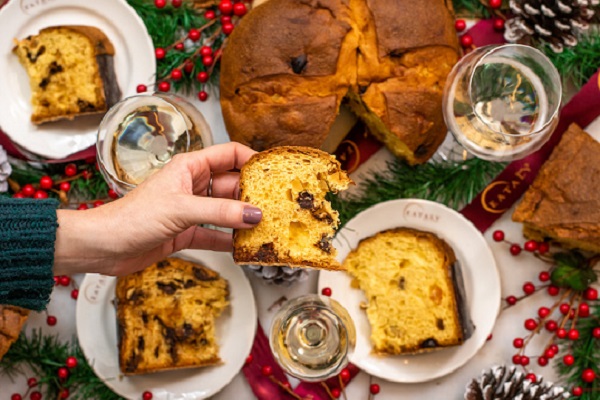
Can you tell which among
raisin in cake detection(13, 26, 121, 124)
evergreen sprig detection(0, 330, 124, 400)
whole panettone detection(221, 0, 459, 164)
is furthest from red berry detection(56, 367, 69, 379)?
whole panettone detection(221, 0, 459, 164)

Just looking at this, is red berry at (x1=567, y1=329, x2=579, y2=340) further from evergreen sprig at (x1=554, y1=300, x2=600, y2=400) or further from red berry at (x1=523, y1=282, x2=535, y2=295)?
red berry at (x1=523, y1=282, x2=535, y2=295)

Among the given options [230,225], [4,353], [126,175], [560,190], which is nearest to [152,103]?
[126,175]

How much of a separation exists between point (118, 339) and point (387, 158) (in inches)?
44.8

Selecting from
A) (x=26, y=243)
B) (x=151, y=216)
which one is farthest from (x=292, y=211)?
(x=26, y=243)

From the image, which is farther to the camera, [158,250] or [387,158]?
[387,158]

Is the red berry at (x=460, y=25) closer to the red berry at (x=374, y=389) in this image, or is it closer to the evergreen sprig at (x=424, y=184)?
the evergreen sprig at (x=424, y=184)

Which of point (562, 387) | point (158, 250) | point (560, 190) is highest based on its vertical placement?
point (158, 250)

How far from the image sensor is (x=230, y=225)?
171cm

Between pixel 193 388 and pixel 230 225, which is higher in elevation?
pixel 230 225

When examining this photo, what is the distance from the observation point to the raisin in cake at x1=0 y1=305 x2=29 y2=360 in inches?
87.0

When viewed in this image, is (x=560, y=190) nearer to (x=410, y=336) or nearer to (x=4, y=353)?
(x=410, y=336)

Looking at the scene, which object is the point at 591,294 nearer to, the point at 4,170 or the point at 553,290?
the point at 553,290

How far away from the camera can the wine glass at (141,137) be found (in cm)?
205

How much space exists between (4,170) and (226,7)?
964 mm
